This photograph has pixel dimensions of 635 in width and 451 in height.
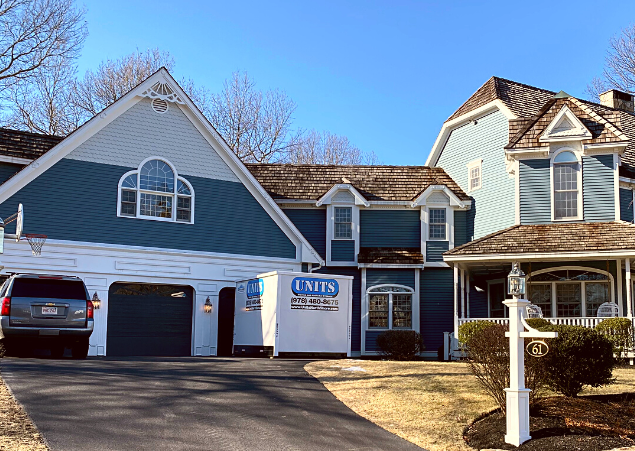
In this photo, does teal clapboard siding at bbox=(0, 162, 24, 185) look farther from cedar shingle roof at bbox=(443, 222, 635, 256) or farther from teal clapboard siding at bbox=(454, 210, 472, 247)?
teal clapboard siding at bbox=(454, 210, 472, 247)

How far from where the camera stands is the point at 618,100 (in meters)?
29.2

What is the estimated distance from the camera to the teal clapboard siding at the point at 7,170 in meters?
21.2

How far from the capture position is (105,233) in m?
21.1

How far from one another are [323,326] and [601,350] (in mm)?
9233

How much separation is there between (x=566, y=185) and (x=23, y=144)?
54.0 ft

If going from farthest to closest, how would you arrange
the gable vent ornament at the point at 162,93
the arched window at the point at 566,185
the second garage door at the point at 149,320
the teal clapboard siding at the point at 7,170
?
1. the arched window at the point at 566,185
2. the gable vent ornament at the point at 162,93
3. the second garage door at the point at 149,320
4. the teal clapboard siding at the point at 7,170

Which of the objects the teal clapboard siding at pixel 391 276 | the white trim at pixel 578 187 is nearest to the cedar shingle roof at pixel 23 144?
the teal clapboard siding at pixel 391 276

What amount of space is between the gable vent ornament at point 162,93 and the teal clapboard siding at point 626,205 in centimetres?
1388

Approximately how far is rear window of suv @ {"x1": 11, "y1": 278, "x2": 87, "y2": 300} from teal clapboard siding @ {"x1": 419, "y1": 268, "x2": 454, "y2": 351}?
13.2 metres

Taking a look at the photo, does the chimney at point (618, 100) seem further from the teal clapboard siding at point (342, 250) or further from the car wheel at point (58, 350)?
the car wheel at point (58, 350)

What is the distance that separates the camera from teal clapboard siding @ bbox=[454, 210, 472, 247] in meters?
26.1

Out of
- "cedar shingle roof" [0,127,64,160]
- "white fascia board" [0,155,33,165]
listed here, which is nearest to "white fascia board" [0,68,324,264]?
"cedar shingle roof" [0,127,64,160]

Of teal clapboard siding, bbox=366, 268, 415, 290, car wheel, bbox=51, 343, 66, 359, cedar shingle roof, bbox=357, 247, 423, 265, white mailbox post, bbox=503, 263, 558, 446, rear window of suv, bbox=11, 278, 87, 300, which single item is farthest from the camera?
teal clapboard siding, bbox=366, 268, 415, 290

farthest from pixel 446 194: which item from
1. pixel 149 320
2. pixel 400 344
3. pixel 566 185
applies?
pixel 149 320
